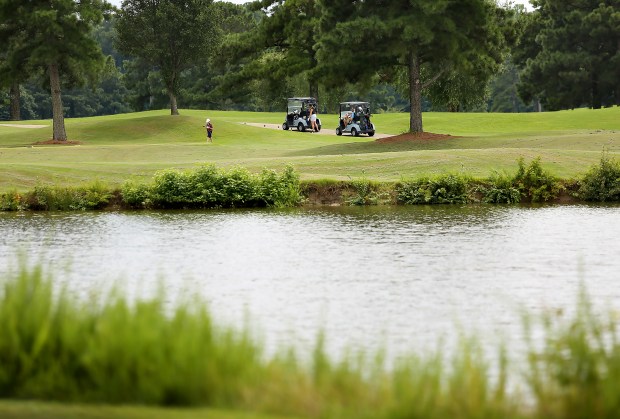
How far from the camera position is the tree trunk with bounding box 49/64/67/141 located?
201 feet

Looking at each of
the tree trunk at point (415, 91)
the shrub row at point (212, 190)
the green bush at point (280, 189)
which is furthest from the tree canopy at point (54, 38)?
the green bush at point (280, 189)

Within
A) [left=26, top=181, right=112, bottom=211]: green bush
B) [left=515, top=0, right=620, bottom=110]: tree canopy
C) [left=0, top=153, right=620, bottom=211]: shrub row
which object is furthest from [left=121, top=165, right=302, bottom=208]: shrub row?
[left=515, top=0, right=620, bottom=110]: tree canopy

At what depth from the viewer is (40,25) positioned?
57625 millimetres

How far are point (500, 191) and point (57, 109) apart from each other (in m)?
34.2

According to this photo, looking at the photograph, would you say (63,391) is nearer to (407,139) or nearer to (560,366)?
(560,366)

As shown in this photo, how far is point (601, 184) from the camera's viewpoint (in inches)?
1363

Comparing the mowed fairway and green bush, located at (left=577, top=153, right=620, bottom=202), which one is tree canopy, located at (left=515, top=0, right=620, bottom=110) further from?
green bush, located at (left=577, top=153, right=620, bottom=202)

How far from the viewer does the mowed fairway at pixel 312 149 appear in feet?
124

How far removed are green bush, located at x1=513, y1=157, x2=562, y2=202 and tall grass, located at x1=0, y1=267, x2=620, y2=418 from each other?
25.4 meters

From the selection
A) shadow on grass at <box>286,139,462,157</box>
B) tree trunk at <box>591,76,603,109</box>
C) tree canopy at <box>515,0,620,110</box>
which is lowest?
shadow on grass at <box>286,139,462,157</box>

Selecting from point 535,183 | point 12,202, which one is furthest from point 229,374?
point 535,183

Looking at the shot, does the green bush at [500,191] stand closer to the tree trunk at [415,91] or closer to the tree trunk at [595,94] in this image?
the tree trunk at [415,91]

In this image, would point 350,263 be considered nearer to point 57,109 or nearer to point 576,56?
point 57,109

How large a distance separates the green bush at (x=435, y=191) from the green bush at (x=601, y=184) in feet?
12.7
